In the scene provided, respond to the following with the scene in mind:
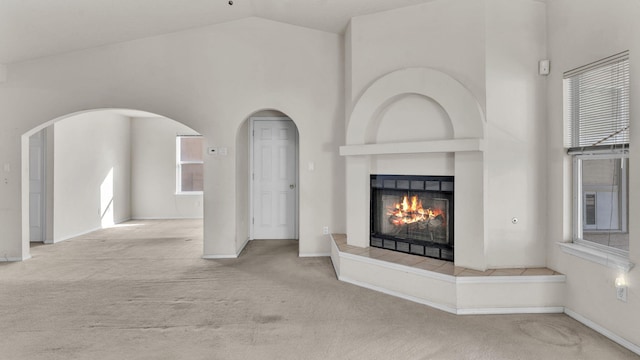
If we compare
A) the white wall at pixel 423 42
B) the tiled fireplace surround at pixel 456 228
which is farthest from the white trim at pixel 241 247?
the white wall at pixel 423 42

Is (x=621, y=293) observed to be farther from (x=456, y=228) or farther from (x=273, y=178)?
(x=273, y=178)

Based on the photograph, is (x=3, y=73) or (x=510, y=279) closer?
(x=510, y=279)

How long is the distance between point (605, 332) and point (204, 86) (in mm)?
4991

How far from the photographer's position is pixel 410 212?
155 inches

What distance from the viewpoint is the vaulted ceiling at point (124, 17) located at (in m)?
3.75

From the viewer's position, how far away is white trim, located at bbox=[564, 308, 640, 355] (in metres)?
2.46

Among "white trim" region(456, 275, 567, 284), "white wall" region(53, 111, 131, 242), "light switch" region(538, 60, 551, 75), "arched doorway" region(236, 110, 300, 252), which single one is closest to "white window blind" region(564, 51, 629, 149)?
"light switch" region(538, 60, 551, 75)

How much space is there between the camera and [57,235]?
6.17 m

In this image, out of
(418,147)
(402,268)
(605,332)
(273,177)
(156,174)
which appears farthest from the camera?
(156,174)

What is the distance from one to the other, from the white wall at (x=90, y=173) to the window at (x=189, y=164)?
4.00 ft

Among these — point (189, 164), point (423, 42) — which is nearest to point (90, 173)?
point (189, 164)

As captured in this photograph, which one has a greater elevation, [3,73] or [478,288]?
[3,73]

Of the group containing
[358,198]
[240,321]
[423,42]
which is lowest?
[240,321]

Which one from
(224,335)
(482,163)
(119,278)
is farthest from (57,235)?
(482,163)
